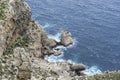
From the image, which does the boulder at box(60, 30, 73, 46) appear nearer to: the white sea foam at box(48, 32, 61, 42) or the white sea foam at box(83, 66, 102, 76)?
the white sea foam at box(48, 32, 61, 42)

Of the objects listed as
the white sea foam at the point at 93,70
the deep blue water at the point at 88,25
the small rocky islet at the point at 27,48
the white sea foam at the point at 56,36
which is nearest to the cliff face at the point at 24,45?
the small rocky islet at the point at 27,48

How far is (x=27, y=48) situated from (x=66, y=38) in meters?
38.1

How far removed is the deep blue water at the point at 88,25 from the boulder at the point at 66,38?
3.10 meters

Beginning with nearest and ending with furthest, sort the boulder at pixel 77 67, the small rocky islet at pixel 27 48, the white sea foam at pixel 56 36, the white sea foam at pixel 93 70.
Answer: the small rocky islet at pixel 27 48 < the boulder at pixel 77 67 < the white sea foam at pixel 93 70 < the white sea foam at pixel 56 36

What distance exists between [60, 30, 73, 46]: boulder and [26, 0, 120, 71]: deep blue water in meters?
3.10

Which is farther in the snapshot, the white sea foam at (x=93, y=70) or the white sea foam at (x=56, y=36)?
the white sea foam at (x=56, y=36)

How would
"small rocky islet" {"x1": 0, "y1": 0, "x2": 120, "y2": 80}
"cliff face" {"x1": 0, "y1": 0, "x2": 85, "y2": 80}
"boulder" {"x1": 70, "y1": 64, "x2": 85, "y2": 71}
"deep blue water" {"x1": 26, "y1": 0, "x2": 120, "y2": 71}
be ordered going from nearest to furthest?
"small rocky islet" {"x1": 0, "y1": 0, "x2": 120, "y2": 80}
"cliff face" {"x1": 0, "y1": 0, "x2": 85, "y2": 80}
"boulder" {"x1": 70, "y1": 64, "x2": 85, "y2": 71}
"deep blue water" {"x1": 26, "y1": 0, "x2": 120, "y2": 71}

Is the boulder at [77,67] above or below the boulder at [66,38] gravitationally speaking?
below

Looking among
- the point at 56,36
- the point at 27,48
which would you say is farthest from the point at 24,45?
the point at 56,36

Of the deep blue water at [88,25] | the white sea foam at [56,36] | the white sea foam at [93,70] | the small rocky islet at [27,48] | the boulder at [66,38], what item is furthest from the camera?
the white sea foam at [56,36]

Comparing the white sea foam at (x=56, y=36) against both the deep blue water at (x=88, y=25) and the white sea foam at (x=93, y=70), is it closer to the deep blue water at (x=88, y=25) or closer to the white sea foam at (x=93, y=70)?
the deep blue water at (x=88, y=25)

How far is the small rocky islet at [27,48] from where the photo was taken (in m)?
91.6

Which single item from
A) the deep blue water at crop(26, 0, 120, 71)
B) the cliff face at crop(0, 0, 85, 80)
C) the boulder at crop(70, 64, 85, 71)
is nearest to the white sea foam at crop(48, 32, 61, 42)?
the deep blue water at crop(26, 0, 120, 71)

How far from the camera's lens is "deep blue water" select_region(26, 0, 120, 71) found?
141625 mm
